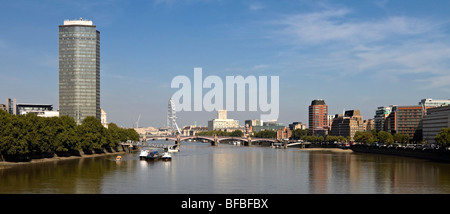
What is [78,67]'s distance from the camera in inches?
7141

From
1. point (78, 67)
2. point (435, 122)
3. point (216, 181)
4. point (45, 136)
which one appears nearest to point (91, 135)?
point (45, 136)

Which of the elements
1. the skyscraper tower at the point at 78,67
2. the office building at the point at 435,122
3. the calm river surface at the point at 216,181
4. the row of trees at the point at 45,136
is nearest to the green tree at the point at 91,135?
the row of trees at the point at 45,136

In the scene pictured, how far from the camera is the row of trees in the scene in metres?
73.9

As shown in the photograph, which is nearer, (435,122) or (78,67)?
(435,122)

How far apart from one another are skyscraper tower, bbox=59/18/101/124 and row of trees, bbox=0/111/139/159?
63433 millimetres

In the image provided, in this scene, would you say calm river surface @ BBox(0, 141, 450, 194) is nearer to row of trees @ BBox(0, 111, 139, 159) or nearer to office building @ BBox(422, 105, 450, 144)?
row of trees @ BBox(0, 111, 139, 159)

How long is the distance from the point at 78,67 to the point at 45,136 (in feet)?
331

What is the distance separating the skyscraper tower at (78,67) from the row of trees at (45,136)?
2497 inches

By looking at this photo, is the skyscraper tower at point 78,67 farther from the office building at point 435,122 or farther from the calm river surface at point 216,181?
the office building at point 435,122

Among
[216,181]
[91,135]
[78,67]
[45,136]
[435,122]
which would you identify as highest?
[78,67]

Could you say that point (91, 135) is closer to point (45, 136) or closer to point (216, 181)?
point (45, 136)

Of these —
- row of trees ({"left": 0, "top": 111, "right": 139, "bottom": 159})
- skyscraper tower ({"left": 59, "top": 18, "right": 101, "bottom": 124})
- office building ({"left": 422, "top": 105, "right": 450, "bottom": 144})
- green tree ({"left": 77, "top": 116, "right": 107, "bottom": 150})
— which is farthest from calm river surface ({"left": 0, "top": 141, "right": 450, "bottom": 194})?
skyscraper tower ({"left": 59, "top": 18, "right": 101, "bottom": 124})
